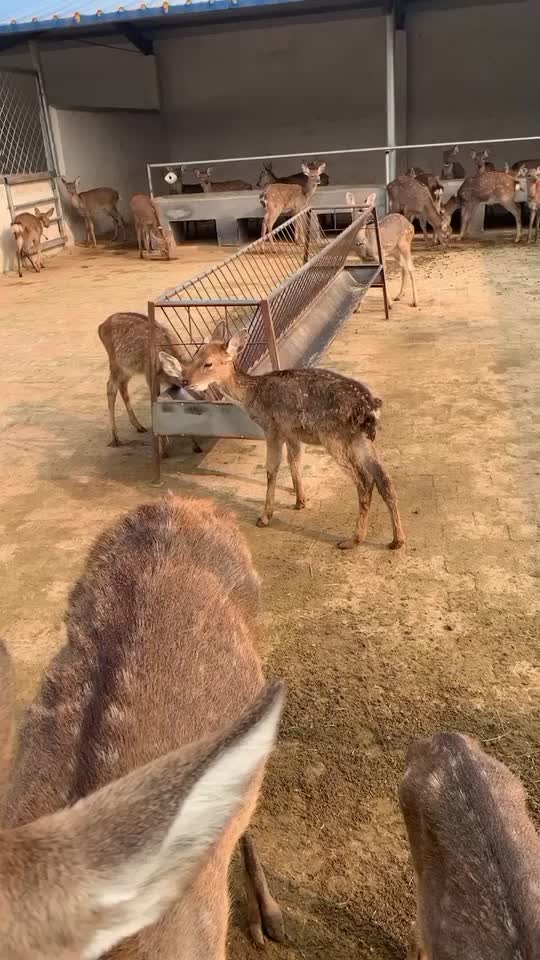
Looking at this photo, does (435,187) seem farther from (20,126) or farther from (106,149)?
(20,126)

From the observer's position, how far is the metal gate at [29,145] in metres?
16.2

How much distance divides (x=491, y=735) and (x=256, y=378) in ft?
9.16

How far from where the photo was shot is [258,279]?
11773mm

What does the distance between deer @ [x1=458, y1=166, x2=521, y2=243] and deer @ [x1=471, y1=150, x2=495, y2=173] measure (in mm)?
1302

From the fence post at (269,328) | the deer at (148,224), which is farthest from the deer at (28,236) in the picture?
the fence post at (269,328)

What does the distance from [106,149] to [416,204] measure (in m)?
9.02

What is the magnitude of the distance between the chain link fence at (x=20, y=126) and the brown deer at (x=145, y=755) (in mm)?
15751

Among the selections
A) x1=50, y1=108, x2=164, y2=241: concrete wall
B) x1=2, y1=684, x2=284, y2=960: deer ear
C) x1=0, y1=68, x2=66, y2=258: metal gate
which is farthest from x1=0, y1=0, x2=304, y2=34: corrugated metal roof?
x1=2, y1=684, x2=284, y2=960: deer ear

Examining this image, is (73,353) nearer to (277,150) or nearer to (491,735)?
(491,735)

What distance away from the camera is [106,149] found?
1962 centimetres

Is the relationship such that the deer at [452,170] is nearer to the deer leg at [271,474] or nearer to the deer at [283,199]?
the deer at [283,199]

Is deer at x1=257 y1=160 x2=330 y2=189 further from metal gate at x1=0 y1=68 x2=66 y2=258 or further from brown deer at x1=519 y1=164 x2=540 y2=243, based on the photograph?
brown deer at x1=519 y1=164 x2=540 y2=243

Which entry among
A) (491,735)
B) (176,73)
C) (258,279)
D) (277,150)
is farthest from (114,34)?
(491,735)

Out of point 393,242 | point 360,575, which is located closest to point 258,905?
point 360,575
